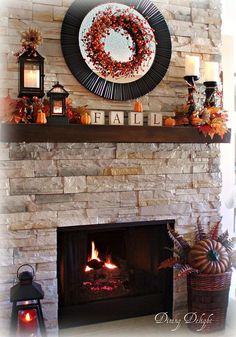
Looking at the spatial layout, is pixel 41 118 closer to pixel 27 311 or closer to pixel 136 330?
pixel 27 311

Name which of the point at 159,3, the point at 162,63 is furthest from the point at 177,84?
the point at 159,3

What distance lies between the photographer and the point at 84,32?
2.73m

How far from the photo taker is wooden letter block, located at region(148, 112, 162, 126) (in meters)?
2.80

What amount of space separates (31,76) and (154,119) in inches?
32.2

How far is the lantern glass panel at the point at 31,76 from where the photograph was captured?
251cm

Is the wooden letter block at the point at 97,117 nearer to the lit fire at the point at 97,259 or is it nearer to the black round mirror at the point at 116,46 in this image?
the black round mirror at the point at 116,46

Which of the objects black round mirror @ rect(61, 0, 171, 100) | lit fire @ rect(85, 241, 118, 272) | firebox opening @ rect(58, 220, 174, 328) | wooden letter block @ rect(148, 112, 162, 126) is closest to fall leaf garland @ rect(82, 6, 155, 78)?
black round mirror @ rect(61, 0, 171, 100)

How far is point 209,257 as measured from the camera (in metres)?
2.76

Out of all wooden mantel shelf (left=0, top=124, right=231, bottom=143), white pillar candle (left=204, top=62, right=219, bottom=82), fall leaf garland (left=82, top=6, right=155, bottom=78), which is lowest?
wooden mantel shelf (left=0, top=124, right=231, bottom=143)

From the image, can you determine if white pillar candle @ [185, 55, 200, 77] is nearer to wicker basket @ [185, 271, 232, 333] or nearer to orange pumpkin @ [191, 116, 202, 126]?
orange pumpkin @ [191, 116, 202, 126]

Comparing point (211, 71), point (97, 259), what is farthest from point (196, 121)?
point (97, 259)

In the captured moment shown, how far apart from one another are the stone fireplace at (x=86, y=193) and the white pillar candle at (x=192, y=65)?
0.49 m

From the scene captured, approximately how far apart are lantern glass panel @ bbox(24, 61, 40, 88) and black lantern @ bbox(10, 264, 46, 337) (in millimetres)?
1072

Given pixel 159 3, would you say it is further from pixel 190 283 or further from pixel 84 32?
pixel 190 283
